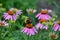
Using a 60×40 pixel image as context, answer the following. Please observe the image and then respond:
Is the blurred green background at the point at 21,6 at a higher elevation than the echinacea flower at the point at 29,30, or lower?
lower

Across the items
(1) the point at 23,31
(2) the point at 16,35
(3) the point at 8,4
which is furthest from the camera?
(3) the point at 8,4

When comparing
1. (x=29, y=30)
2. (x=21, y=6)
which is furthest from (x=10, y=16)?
(x=21, y=6)

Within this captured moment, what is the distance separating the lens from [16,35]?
2252 mm

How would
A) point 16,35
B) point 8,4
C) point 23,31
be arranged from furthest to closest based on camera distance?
point 8,4 < point 16,35 < point 23,31

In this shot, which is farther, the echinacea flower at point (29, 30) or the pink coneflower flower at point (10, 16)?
the pink coneflower flower at point (10, 16)

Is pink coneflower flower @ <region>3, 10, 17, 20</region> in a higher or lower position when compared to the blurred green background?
higher

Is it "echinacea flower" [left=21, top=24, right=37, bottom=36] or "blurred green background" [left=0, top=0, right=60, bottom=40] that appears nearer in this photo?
"echinacea flower" [left=21, top=24, right=37, bottom=36]

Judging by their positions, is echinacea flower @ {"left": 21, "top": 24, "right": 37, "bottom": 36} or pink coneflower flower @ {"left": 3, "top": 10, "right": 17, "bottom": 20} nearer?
echinacea flower @ {"left": 21, "top": 24, "right": 37, "bottom": 36}

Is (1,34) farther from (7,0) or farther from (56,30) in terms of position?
(7,0)

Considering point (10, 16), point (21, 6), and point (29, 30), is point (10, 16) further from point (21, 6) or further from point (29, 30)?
point (21, 6)

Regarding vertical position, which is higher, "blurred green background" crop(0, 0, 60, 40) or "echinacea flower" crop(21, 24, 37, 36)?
"echinacea flower" crop(21, 24, 37, 36)

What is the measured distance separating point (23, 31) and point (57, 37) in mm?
303

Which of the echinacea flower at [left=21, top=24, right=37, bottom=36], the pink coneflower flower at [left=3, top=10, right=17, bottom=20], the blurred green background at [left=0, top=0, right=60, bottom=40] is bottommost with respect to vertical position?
the blurred green background at [left=0, top=0, right=60, bottom=40]

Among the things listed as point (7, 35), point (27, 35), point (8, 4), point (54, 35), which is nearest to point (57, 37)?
point (54, 35)
